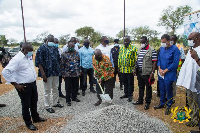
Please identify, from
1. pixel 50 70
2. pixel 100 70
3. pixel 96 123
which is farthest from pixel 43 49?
pixel 96 123

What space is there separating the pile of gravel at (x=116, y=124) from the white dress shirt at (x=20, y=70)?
129cm

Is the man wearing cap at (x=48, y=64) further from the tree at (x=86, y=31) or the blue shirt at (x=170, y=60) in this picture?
the tree at (x=86, y=31)

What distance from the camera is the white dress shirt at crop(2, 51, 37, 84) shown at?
307cm

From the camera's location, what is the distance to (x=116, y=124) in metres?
2.95

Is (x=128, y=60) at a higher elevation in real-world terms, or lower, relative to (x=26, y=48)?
lower

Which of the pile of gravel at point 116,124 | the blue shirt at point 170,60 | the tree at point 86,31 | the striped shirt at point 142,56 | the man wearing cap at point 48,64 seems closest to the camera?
the pile of gravel at point 116,124

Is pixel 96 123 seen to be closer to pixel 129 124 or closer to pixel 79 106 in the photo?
pixel 129 124

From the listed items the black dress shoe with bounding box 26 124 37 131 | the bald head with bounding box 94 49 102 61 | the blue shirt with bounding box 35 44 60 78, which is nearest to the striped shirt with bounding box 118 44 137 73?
the bald head with bounding box 94 49 102 61

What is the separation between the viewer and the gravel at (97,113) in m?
2.97

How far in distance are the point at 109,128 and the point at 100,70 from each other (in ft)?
5.82

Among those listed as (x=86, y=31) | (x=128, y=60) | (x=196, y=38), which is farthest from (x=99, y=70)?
(x=86, y=31)

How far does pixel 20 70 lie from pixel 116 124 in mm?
2111

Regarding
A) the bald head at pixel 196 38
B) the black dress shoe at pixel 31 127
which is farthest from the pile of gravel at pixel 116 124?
the bald head at pixel 196 38

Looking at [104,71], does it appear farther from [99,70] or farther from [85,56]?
[85,56]
